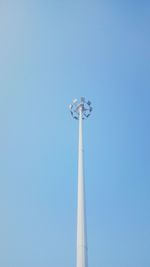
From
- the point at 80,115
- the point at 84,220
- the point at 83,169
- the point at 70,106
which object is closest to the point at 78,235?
the point at 84,220

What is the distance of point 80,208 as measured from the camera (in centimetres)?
1277

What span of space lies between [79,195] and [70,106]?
7.14m

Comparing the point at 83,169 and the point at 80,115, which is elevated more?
the point at 80,115

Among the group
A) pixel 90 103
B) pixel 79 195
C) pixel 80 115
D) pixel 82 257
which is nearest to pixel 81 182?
pixel 79 195

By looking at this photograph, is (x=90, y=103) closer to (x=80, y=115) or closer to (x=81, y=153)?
(x=80, y=115)

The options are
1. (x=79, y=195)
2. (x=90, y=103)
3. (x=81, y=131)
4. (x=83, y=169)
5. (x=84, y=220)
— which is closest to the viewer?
(x=84, y=220)

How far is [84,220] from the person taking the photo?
1236cm

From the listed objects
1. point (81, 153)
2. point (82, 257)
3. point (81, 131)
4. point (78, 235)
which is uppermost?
point (81, 131)

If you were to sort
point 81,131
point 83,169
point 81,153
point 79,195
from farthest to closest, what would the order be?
point 81,131 < point 81,153 < point 83,169 < point 79,195

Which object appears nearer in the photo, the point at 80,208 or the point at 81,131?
the point at 80,208

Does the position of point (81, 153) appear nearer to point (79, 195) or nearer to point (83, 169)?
point (83, 169)

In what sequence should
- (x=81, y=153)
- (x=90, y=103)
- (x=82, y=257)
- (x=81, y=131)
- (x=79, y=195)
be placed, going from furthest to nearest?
(x=90, y=103)
(x=81, y=131)
(x=81, y=153)
(x=79, y=195)
(x=82, y=257)

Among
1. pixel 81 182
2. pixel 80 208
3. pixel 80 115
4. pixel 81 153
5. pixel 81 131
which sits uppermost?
pixel 80 115

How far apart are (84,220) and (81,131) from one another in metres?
5.90
